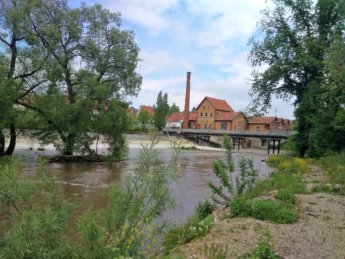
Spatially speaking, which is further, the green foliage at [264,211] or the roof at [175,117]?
the roof at [175,117]

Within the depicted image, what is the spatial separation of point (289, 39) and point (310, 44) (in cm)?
316

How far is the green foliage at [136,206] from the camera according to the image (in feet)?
13.9

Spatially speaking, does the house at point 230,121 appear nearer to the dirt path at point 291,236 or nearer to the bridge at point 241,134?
the bridge at point 241,134

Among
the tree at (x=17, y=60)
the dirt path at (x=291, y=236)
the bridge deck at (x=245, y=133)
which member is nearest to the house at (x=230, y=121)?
the bridge deck at (x=245, y=133)

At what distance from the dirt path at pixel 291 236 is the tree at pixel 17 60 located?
19196 mm

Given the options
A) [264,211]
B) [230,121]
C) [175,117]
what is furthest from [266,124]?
[264,211]

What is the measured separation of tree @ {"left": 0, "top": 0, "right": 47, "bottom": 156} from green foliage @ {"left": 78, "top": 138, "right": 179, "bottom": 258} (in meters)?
20.6

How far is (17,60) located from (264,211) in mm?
22688

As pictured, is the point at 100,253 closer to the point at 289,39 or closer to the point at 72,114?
the point at 72,114

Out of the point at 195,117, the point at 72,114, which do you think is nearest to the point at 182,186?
the point at 72,114

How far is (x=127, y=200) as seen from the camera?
169 inches

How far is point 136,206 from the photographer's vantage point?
431 centimetres

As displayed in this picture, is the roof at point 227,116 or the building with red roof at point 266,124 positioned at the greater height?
the roof at point 227,116

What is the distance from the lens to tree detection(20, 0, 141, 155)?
25.7 metres
